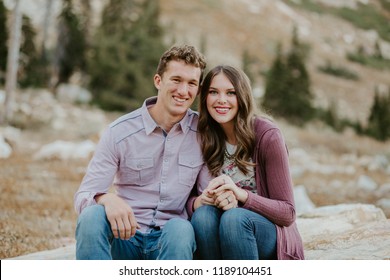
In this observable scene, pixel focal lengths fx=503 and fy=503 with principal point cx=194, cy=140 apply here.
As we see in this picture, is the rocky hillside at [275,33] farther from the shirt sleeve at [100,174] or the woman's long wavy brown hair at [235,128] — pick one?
the shirt sleeve at [100,174]

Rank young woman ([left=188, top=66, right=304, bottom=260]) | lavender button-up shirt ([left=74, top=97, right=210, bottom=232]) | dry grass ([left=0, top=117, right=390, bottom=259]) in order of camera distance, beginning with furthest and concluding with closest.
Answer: dry grass ([left=0, top=117, right=390, bottom=259]) → lavender button-up shirt ([left=74, top=97, right=210, bottom=232]) → young woman ([left=188, top=66, right=304, bottom=260])

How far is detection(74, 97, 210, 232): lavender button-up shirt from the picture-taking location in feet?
8.44

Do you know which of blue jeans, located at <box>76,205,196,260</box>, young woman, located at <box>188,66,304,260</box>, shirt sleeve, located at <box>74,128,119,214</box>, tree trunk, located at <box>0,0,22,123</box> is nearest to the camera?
blue jeans, located at <box>76,205,196,260</box>

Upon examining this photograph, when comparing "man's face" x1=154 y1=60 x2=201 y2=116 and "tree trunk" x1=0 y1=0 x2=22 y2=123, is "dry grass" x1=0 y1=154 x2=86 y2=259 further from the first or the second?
"tree trunk" x1=0 y1=0 x2=22 y2=123

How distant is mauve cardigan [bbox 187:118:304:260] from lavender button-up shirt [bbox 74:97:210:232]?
0.32 metres

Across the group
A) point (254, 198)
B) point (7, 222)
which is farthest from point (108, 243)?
point (7, 222)

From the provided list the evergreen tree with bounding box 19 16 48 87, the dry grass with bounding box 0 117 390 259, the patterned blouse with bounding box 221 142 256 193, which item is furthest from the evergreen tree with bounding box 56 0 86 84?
the patterned blouse with bounding box 221 142 256 193

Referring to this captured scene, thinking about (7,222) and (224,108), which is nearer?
(224,108)

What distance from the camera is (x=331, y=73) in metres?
17.6

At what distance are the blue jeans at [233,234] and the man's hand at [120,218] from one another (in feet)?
1.01

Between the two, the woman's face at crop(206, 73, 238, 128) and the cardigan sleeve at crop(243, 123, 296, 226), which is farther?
the woman's face at crop(206, 73, 238, 128)

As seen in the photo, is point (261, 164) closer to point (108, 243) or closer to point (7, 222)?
point (108, 243)

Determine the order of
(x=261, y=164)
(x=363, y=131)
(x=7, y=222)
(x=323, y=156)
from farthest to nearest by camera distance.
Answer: (x=363, y=131) → (x=323, y=156) → (x=7, y=222) → (x=261, y=164)
